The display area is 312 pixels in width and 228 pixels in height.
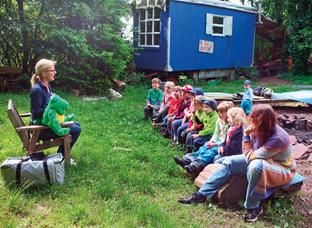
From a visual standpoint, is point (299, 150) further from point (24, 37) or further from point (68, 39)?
point (24, 37)

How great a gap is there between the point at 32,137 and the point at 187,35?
10.4 metres

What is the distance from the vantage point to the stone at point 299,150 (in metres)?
5.40

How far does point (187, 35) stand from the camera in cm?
1395

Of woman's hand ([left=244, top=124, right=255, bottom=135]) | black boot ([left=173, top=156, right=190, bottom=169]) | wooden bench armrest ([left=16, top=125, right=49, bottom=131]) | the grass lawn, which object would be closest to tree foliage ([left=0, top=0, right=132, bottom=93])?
the grass lawn

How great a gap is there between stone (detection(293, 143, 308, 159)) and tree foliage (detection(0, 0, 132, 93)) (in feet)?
21.7

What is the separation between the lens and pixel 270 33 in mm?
19344

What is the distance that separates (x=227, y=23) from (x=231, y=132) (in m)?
12.1

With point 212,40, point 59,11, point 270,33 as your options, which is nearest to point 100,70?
point 59,11

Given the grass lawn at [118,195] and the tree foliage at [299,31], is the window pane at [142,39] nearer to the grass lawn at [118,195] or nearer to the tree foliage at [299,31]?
the tree foliage at [299,31]

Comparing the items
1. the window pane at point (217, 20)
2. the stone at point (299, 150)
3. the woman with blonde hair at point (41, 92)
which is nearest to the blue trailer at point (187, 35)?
the window pane at point (217, 20)

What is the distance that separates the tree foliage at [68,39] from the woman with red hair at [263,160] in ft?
25.1

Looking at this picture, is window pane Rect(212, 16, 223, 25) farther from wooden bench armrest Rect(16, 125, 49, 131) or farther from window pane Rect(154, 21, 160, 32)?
wooden bench armrest Rect(16, 125, 49, 131)

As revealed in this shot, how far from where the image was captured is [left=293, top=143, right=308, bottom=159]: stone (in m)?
5.40

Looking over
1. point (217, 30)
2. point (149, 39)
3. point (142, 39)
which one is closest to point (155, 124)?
point (149, 39)
